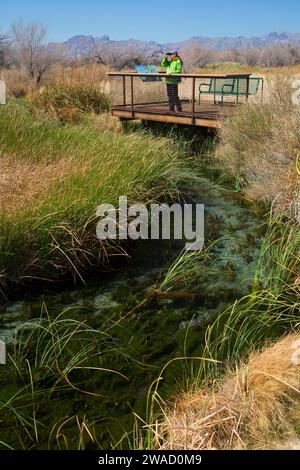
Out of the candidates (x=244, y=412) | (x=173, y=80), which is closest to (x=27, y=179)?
(x=244, y=412)

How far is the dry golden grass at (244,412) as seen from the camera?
2365 mm

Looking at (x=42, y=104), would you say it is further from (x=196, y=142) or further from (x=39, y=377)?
(x=39, y=377)

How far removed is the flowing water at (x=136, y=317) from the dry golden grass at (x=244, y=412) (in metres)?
0.42

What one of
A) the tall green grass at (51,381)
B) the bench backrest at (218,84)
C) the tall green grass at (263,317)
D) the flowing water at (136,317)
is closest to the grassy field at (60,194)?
the flowing water at (136,317)

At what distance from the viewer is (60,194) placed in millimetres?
4895

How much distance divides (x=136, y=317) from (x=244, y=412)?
171 cm

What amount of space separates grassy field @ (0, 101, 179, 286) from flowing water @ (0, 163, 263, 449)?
0.32 m

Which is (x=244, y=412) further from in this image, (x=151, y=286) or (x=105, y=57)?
(x=105, y=57)

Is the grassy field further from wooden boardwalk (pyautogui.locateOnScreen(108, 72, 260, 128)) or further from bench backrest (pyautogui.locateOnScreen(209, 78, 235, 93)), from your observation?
bench backrest (pyautogui.locateOnScreen(209, 78, 235, 93))

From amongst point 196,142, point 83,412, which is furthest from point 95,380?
point 196,142

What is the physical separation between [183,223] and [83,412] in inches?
145

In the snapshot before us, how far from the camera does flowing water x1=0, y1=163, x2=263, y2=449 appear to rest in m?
3.01

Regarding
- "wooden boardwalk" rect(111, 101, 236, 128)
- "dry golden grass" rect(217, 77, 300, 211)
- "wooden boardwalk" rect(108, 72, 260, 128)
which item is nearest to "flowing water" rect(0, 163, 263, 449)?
"dry golden grass" rect(217, 77, 300, 211)
